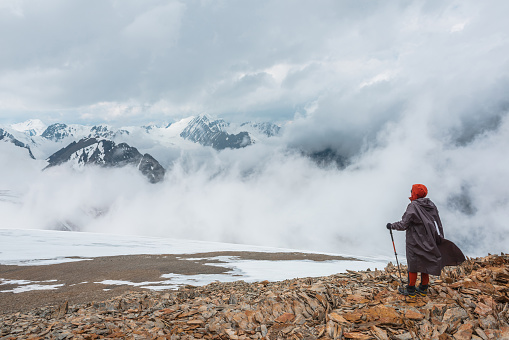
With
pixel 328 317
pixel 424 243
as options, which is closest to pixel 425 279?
A: pixel 424 243

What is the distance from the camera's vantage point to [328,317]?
737 cm

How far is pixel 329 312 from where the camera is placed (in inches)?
313

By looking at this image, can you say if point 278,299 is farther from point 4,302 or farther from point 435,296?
point 4,302

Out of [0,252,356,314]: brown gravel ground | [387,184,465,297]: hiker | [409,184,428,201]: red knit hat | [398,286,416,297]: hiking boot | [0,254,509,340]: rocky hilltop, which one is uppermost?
[409,184,428,201]: red knit hat

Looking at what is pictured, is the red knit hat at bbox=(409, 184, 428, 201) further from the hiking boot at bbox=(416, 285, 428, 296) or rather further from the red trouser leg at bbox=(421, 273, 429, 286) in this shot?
the hiking boot at bbox=(416, 285, 428, 296)

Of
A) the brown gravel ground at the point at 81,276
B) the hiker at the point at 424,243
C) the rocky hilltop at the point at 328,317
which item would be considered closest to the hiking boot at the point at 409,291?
the hiker at the point at 424,243

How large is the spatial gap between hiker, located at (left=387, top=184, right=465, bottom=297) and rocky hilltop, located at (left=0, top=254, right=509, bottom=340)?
72 cm

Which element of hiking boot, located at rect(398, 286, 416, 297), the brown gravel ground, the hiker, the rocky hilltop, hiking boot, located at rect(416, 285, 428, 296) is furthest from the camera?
the brown gravel ground

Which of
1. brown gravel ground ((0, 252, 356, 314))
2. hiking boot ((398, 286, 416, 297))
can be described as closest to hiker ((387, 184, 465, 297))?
hiking boot ((398, 286, 416, 297))

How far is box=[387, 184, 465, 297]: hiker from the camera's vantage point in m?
8.13

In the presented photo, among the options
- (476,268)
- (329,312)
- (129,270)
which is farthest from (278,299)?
(129,270)

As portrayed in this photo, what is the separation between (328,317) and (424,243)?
3507 mm

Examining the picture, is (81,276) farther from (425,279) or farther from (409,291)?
(425,279)

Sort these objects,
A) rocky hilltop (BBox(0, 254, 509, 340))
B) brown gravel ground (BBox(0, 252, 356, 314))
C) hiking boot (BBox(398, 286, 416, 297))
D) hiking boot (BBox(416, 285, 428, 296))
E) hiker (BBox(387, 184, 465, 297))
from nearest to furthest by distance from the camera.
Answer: rocky hilltop (BBox(0, 254, 509, 340))
hiker (BBox(387, 184, 465, 297))
hiking boot (BBox(416, 285, 428, 296))
hiking boot (BBox(398, 286, 416, 297))
brown gravel ground (BBox(0, 252, 356, 314))
